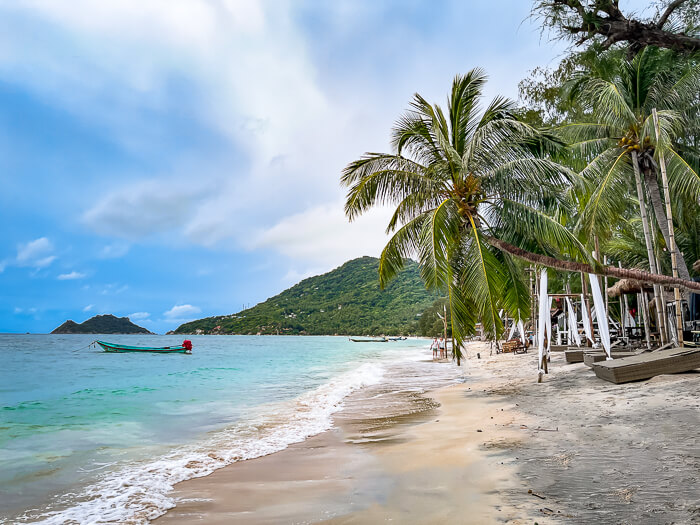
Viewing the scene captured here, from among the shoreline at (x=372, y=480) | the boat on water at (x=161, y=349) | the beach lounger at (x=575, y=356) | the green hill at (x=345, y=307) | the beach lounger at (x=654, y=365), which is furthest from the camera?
the green hill at (x=345, y=307)

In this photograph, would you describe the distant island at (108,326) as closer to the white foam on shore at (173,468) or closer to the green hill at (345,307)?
the green hill at (345,307)

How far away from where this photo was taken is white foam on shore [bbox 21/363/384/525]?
449 centimetres

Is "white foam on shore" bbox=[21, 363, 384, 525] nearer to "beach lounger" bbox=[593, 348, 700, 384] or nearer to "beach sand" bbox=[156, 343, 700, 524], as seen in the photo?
"beach sand" bbox=[156, 343, 700, 524]

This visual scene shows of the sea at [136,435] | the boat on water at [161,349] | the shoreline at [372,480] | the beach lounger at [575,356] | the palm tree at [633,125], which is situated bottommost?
the sea at [136,435]

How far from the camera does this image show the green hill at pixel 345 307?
333 feet

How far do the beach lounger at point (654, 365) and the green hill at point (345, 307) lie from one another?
262ft

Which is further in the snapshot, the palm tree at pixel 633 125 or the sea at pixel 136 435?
the palm tree at pixel 633 125

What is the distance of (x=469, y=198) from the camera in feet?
31.0

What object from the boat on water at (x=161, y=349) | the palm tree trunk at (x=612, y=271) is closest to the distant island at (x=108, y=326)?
the boat on water at (x=161, y=349)

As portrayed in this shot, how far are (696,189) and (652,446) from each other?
890 centimetres

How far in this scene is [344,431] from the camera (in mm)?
8055

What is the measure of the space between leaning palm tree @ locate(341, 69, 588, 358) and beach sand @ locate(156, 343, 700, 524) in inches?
98.2

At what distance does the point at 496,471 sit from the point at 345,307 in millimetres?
103006

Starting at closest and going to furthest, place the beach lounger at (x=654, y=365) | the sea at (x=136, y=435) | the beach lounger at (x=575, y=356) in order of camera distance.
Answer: the sea at (x=136, y=435)
the beach lounger at (x=654, y=365)
the beach lounger at (x=575, y=356)
